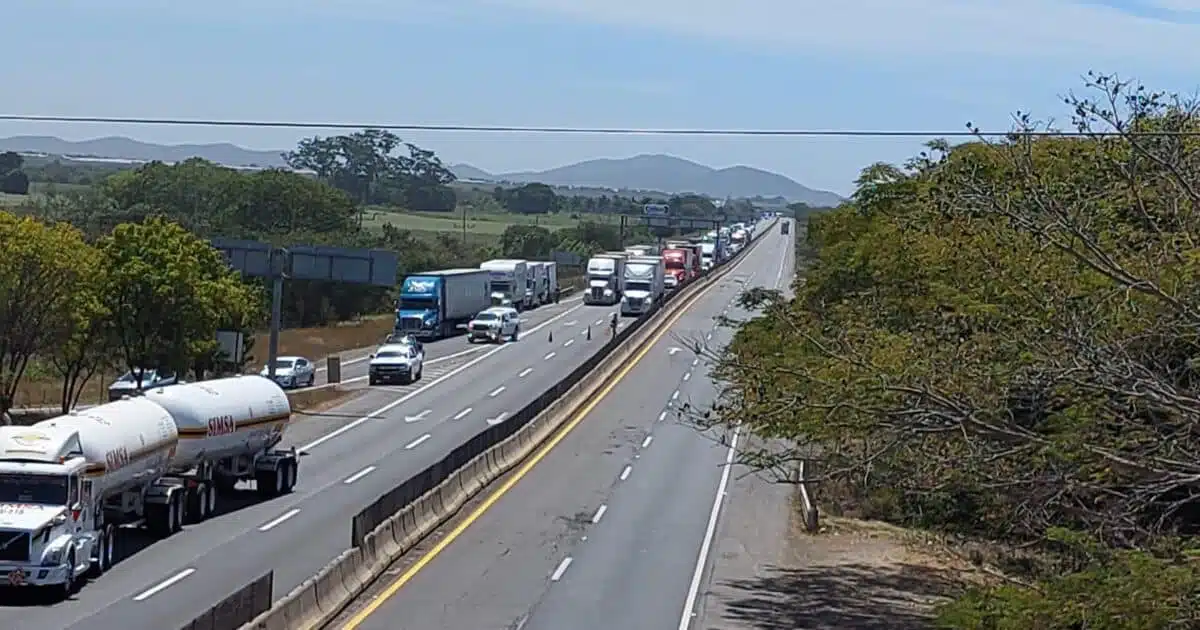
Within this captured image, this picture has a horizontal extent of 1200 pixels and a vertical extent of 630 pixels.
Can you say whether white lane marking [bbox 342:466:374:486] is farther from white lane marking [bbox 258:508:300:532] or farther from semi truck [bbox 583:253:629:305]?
semi truck [bbox 583:253:629:305]

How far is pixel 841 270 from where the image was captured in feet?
136

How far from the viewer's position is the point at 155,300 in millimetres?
56438

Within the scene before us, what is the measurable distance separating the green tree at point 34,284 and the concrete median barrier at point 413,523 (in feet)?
52.6

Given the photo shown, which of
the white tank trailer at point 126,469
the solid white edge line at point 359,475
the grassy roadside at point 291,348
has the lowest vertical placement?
the grassy roadside at point 291,348

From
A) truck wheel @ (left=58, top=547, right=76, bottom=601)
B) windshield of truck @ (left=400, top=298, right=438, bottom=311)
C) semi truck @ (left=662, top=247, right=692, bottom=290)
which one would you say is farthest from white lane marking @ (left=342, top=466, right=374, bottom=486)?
semi truck @ (left=662, top=247, right=692, bottom=290)

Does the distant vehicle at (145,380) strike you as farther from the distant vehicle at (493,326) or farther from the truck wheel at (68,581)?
the distant vehicle at (493,326)

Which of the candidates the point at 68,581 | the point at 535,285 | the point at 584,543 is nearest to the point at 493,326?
the point at 535,285

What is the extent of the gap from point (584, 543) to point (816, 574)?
440cm

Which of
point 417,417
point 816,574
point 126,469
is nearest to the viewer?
point 126,469

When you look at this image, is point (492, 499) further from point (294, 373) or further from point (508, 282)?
point (508, 282)

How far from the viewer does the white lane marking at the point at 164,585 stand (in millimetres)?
25428

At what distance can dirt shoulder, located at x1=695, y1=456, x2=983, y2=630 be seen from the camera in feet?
87.1

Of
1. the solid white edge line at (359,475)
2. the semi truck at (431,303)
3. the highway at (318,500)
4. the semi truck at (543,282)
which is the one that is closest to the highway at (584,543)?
the highway at (318,500)

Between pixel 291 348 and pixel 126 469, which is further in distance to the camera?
pixel 291 348
